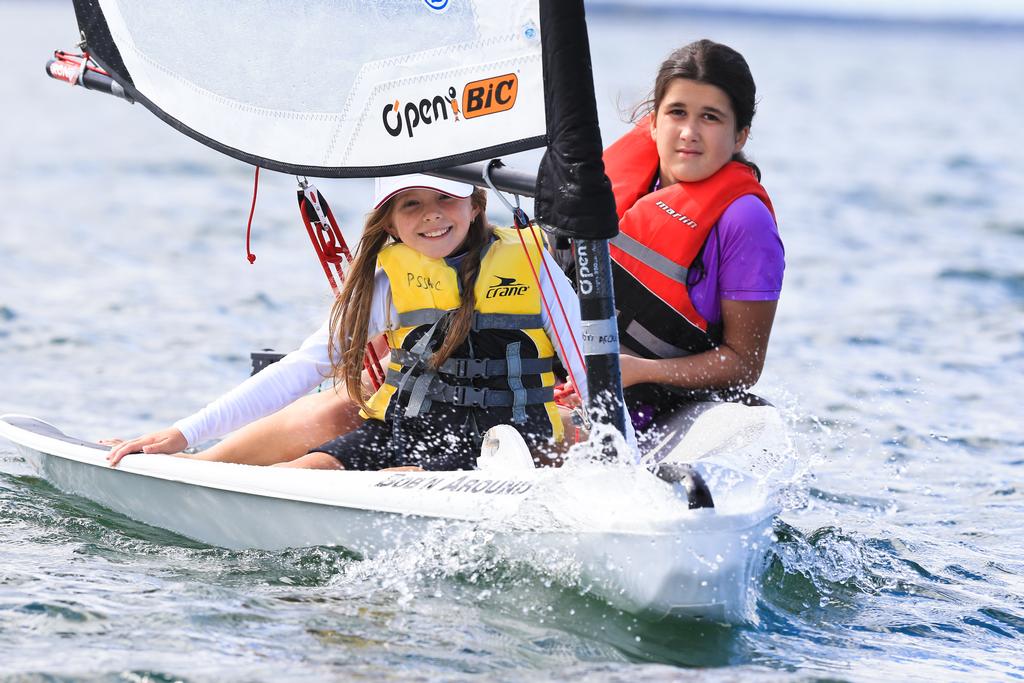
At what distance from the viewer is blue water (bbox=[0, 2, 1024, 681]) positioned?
2.92m

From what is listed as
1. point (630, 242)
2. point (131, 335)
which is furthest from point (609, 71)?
point (630, 242)

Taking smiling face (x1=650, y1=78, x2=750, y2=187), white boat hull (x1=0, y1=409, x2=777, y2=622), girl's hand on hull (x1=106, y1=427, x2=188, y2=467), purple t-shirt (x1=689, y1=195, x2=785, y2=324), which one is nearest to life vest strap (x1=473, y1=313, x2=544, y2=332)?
white boat hull (x1=0, y1=409, x2=777, y2=622)

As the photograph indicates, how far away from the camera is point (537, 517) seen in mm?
2975

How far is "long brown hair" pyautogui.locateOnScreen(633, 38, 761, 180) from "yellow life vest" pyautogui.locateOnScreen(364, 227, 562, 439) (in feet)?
2.50

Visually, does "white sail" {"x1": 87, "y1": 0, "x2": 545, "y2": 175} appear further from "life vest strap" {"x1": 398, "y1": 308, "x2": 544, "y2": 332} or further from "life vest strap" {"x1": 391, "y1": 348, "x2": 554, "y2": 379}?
"life vest strap" {"x1": 391, "y1": 348, "x2": 554, "y2": 379}

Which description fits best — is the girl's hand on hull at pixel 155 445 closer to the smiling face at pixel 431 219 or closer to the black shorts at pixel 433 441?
the black shorts at pixel 433 441

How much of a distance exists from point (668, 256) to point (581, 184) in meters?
1.02

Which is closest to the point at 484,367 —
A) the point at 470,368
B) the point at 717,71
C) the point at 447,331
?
the point at 470,368

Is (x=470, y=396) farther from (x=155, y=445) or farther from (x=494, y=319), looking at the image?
(x=155, y=445)

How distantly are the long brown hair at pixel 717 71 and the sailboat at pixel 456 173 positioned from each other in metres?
0.91

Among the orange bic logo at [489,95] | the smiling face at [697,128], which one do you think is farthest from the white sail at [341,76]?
the smiling face at [697,128]

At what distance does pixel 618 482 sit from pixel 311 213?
1.18 m

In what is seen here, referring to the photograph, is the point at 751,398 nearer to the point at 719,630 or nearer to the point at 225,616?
the point at 719,630

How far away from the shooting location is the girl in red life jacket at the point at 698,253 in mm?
3693
